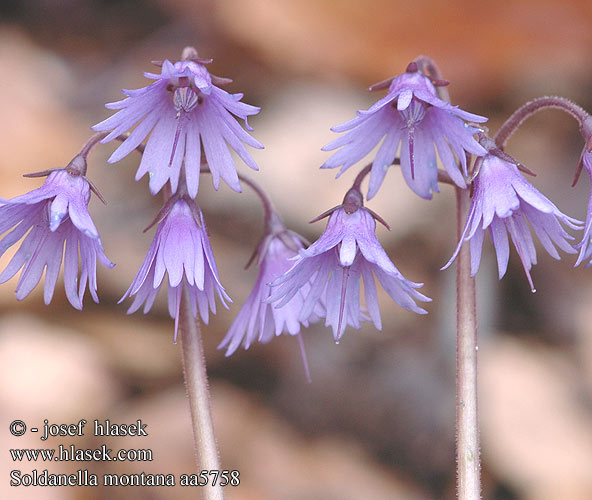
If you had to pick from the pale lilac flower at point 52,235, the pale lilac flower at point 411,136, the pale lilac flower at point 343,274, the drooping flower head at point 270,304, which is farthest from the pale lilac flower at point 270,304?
the pale lilac flower at point 52,235

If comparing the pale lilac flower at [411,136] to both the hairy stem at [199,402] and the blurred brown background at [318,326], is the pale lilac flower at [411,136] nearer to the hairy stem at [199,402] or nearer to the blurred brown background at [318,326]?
the hairy stem at [199,402]

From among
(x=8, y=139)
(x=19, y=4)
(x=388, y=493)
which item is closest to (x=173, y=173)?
(x=388, y=493)

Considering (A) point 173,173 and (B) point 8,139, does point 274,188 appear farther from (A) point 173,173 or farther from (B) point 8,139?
(A) point 173,173

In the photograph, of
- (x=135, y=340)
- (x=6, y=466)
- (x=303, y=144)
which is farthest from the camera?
(x=303, y=144)

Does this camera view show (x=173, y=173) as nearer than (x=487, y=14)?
Yes

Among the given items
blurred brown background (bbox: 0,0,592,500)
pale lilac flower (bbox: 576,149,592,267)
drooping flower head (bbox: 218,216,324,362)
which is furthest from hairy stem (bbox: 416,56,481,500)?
blurred brown background (bbox: 0,0,592,500)

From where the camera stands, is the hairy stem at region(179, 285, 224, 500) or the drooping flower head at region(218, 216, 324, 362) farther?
the drooping flower head at region(218, 216, 324, 362)

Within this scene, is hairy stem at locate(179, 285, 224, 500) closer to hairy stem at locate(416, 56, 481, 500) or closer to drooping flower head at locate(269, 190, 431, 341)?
drooping flower head at locate(269, 190, 431, 341)

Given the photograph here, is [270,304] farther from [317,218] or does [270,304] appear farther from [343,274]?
[317,218]
